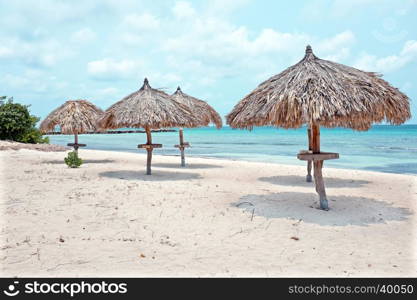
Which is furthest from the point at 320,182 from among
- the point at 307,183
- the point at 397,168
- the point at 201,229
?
the point at 397,168

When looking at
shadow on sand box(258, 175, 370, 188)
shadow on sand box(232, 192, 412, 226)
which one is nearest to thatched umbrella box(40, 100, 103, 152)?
shadow on sand box(258, 175, 370, 188)

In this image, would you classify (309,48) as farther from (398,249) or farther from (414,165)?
(414,165)

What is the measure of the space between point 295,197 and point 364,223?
2.05 meters

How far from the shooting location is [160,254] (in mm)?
4316

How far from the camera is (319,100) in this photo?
571cm

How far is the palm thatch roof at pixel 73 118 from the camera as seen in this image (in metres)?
14.1

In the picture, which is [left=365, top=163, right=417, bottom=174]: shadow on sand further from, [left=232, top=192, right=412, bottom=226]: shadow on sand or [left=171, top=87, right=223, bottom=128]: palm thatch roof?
[left=232, top=192, right=412, bottom=226]: shadow on sand

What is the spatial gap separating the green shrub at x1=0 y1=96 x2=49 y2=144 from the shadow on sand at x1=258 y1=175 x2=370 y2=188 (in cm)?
1688

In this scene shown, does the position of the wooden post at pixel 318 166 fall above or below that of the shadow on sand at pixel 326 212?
above

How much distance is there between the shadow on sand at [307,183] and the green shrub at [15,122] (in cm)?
1688

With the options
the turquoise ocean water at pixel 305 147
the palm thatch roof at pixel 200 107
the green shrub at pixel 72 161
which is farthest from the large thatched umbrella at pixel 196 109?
the turquoise ocean water at pixel 305 147

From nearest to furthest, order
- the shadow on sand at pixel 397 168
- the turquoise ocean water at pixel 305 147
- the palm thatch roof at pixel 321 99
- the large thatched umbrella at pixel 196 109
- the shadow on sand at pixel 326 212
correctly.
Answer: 1. the palm thatch roof at pixel 321 99
2. the shadow on sand at pixel 326 212
3. the large thatched umbrella at pixel 196 109
4. the shadow on sand at pixel 397 168
5. the turquoise ocean water at pixel 305 147

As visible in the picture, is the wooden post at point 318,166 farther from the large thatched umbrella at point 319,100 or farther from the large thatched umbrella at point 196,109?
the large thatched umbrella at point 196,109

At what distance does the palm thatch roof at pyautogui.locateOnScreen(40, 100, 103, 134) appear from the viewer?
46.4ft
